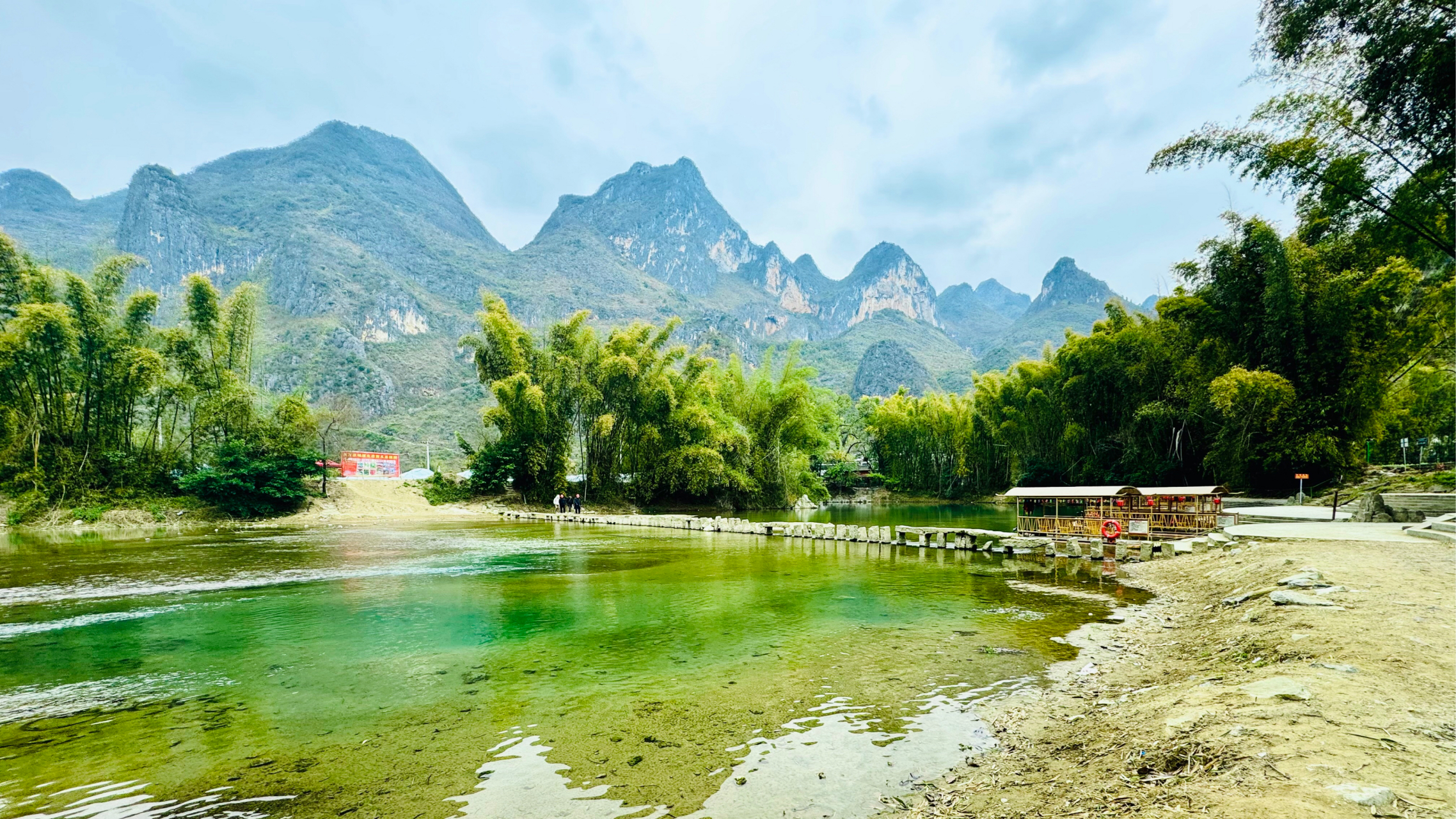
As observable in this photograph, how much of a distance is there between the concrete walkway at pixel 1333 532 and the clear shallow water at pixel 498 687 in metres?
3.87

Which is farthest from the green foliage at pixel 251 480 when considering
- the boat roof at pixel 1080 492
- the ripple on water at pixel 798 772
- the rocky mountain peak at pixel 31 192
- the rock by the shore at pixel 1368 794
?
the rocky mountain peak at pixel 31 192

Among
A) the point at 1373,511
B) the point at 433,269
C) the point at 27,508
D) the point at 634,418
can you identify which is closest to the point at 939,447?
the point at 634,418

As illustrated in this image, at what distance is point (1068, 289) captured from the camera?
14850 centimetres

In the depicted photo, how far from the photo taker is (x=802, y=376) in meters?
30.2

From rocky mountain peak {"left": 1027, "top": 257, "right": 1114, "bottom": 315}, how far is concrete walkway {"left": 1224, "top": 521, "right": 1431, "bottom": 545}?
478 ft

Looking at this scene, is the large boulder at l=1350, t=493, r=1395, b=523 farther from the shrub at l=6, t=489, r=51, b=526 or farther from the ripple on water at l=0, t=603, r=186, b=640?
the shrub at l=6, t=489, r=51, b=526

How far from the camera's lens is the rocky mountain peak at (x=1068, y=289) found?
5728 inches

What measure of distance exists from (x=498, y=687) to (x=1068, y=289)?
554ft

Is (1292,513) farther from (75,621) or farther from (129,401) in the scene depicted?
(129,401)

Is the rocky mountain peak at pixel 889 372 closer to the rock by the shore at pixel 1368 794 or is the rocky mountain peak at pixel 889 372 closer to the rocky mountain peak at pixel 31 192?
the rock by the shore at pixel 1368 794

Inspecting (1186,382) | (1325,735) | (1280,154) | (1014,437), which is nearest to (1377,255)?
(1186,382)

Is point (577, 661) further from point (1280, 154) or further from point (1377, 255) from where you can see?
point (1377, 255)

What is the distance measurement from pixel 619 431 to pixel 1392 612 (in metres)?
26.3

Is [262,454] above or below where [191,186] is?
below
